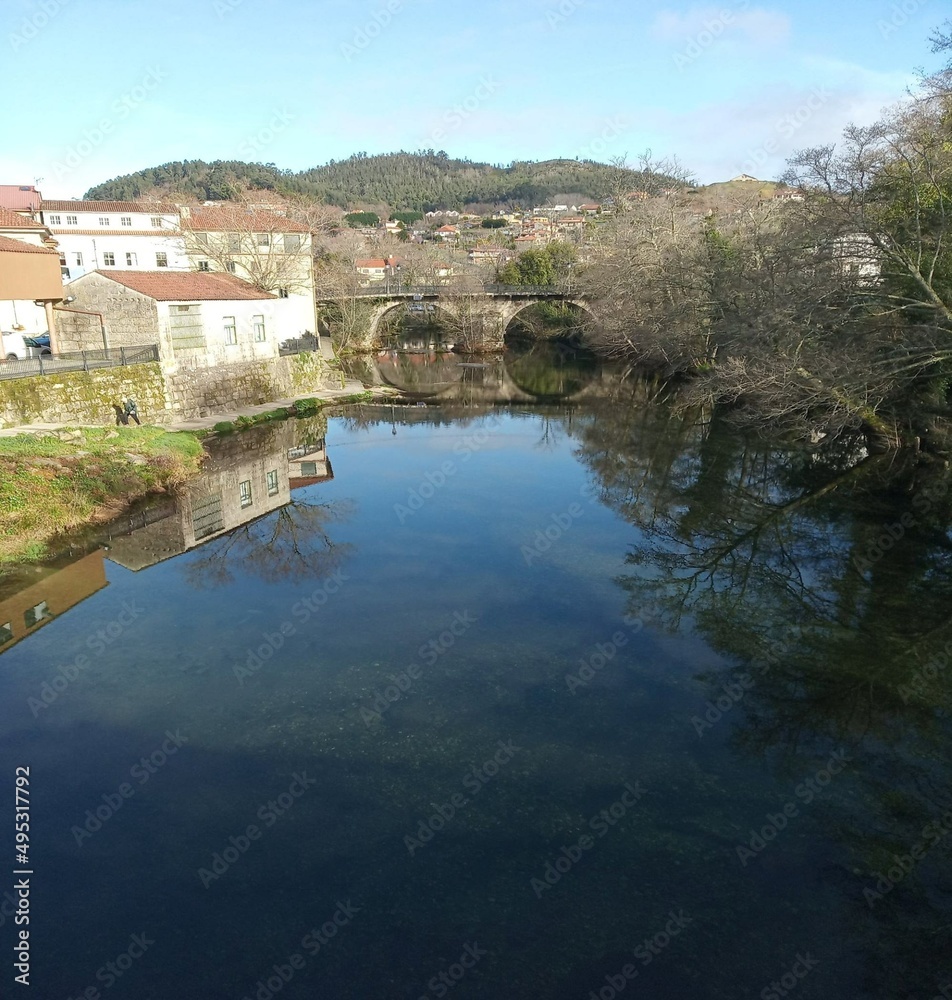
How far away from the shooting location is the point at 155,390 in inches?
1085

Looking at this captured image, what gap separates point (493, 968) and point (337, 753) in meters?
3.89

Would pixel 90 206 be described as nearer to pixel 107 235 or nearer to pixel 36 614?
pixel 107 235

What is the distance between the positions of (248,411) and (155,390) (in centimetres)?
468

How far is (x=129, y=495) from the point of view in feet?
65.9

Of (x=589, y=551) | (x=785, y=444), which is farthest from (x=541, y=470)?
(x=785, y=444)

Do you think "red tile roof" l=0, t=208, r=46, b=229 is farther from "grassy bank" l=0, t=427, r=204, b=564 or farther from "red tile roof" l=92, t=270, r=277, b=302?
"grassy bank" l=0, t=427, r=204, b=564

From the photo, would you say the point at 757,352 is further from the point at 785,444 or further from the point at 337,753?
the point at 337,753

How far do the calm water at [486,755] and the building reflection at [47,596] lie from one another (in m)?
0.07

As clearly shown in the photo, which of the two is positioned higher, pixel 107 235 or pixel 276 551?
pixel 107 235

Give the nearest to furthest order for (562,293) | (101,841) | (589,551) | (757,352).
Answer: (101,841)
(589,551)
(757,352)
(562,293)

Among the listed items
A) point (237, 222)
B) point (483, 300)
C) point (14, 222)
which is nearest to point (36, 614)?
point (14, 222)

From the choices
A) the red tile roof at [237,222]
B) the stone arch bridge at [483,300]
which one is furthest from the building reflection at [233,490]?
the stone arch bridge at [483,300]

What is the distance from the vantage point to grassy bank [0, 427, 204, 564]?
17.1 metres

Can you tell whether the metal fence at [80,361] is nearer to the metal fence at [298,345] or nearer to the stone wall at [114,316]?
the stone wall at [114,316]
